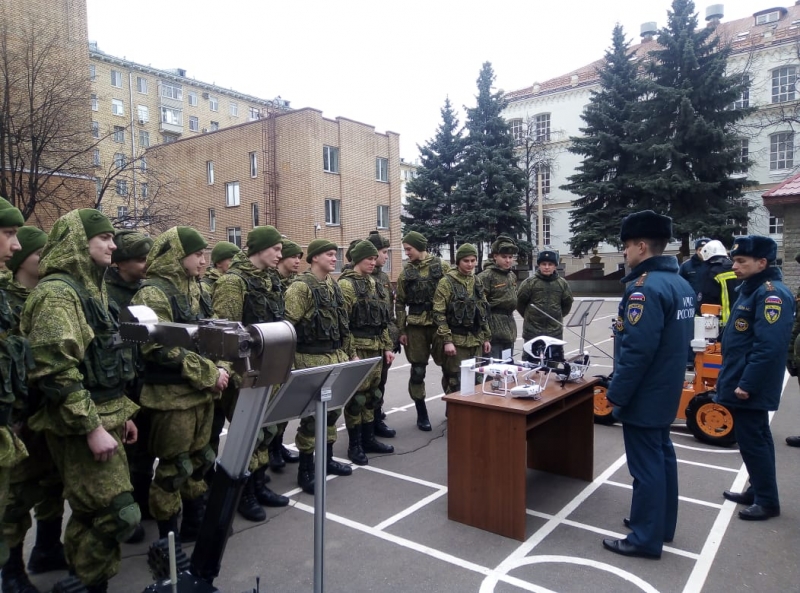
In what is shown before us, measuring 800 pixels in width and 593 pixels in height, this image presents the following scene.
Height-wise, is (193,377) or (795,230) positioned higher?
(795,230)

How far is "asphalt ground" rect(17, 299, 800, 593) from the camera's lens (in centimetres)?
344

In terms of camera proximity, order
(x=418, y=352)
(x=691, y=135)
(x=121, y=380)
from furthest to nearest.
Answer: (x=691, y=135) < (x=418, y=352) < (x=121, y=380)

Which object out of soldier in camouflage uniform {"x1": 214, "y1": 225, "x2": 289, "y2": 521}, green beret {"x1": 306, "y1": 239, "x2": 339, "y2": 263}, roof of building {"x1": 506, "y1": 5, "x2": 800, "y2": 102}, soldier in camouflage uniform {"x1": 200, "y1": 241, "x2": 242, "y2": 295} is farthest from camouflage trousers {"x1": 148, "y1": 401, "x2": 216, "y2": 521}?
roof of building {"x1": 506, "y1": 5, "x2": 800, "y2": 102}

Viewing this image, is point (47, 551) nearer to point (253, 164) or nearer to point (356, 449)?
point (356, 449)

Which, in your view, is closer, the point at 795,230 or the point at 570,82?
the point at 795,230

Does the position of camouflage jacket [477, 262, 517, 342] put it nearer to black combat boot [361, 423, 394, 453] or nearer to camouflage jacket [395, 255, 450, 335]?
camouflage jacket [395, 255, 450, 335]

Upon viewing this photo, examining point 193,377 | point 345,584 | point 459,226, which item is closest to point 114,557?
point 193,377

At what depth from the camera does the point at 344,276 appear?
5.97 metres

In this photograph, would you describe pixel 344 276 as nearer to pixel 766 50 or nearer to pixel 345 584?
pixel 345 584

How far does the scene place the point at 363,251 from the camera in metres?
5.84

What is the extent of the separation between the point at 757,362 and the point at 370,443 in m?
3.67

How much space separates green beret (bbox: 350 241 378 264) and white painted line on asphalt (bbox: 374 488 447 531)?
8.10 feet

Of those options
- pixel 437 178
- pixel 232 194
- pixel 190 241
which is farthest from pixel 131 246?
pixel 437 178

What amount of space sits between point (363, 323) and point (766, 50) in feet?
132
